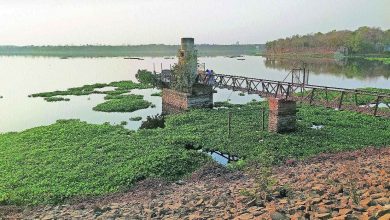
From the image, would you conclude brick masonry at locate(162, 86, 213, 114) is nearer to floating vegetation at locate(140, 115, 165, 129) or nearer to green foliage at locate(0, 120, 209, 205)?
floating vegetation at locate(140, 115, 165, 129)

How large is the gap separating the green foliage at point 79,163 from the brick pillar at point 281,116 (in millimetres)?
5855

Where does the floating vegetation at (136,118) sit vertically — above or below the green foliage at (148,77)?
below

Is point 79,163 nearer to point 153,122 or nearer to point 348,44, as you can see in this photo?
point 153,122

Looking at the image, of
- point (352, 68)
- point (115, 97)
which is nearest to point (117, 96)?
point (115, 97)

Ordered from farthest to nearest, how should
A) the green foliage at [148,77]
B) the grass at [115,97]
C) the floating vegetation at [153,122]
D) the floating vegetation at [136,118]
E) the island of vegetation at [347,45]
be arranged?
the island of vegetation at [347,45]
the green foliage at [148,77]
the grass at [115,97]
the floating vegetation at [136,118]
the floating vegetation at [153,122]

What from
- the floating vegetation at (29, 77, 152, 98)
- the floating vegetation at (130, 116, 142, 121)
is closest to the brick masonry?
the floating vegetation at (130, 116, 142, 121)

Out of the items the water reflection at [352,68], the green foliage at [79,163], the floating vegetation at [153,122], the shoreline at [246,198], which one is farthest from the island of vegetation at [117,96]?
the water reflection at [352,68]

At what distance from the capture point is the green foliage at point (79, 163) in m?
15.0

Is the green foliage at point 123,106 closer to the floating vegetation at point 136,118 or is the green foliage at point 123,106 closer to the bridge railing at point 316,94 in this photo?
the floating vegetation at point 136,118

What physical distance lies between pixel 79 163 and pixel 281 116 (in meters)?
12.1

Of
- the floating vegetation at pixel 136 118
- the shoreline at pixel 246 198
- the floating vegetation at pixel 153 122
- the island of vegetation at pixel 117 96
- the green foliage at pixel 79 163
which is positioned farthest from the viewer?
the island of vegetation at pixel 117 96

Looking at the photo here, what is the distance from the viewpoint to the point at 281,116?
22.0m

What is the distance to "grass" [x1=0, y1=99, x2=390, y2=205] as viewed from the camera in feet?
51.2

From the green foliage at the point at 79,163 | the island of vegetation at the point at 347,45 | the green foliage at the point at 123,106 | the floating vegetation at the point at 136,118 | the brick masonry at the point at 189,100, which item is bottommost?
the floating vegetation at the point at 136,118
